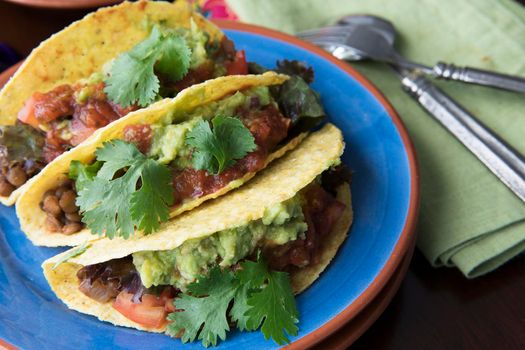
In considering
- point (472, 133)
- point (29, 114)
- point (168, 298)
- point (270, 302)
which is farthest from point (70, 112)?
point (472, 133)

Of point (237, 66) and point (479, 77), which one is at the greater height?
point (237, 66)

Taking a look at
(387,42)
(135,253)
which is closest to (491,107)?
(387,42)

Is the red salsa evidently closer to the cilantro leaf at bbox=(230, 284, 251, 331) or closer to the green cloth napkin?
the cilantro leaf at bbox=(230, 284, 251, 331)

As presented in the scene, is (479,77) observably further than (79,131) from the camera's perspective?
Yes

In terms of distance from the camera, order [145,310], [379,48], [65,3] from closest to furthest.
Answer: [145,310]
[379,48]
[65,3]

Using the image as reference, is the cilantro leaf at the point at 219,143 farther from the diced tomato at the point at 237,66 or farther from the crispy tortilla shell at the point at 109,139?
the diced tomato at the point at 237,66

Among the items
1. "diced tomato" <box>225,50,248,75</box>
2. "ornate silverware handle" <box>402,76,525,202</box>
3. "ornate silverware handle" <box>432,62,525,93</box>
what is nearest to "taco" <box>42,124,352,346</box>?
"diced tomato" <box>225,50,248,75</box>

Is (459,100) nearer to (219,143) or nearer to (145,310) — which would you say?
(219,143)
